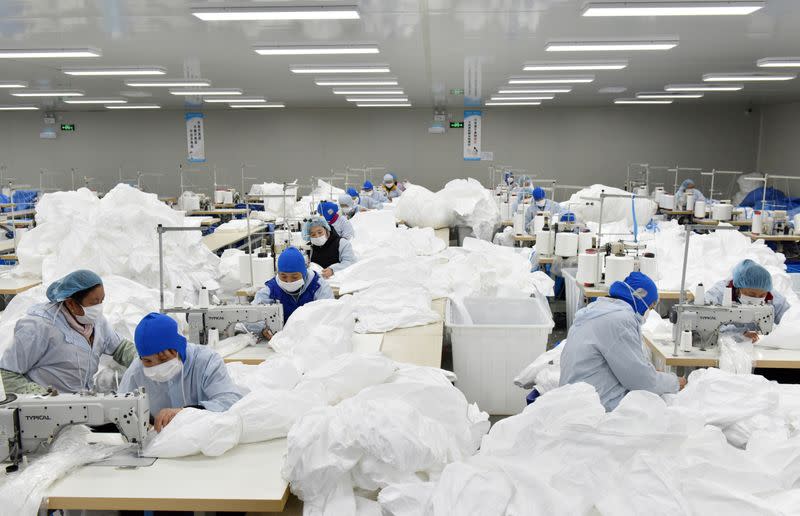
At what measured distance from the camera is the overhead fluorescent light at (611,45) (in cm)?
584

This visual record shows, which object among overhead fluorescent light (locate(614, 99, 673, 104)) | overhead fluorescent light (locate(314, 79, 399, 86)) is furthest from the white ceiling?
overhead fluorescent light (locate(614, 99, 673, 104))

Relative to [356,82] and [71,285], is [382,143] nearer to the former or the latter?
[356,82]

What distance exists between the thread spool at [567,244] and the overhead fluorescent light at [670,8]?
197 centimetres

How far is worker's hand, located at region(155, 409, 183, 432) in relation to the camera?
2.37 m

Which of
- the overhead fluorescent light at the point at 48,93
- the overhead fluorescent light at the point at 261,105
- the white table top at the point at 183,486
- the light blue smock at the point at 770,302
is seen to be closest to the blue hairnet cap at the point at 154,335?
the white table top at the point at 183,486

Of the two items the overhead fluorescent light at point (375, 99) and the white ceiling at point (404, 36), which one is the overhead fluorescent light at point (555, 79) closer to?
the white ceiling at point (404, 36)

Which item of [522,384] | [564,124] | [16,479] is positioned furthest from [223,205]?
[16,479]

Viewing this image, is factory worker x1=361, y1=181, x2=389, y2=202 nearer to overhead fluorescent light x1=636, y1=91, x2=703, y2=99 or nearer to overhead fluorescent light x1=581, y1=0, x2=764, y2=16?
overhead fluorescent light x1=636, y1=91, x2=703, y2=99

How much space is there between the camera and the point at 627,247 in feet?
17.1

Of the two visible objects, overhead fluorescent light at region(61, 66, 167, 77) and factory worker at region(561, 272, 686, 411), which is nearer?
factory worker at region(561, 272, 686, 411)

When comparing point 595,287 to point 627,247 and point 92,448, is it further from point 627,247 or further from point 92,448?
point 92,448

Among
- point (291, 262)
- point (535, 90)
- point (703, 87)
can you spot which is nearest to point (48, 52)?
point (291, 262)

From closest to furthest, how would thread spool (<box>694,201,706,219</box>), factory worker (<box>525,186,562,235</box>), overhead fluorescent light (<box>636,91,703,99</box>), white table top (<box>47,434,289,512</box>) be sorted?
white table top (<box>47,434,289,512</box>), factory worker (<box>525,186,562,235</box>), thread spool (<box>694,201,706,219</box>), overhead fluorescent light (<box>636,91,703,99</box>)

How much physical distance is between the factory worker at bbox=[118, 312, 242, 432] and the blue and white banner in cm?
1267
